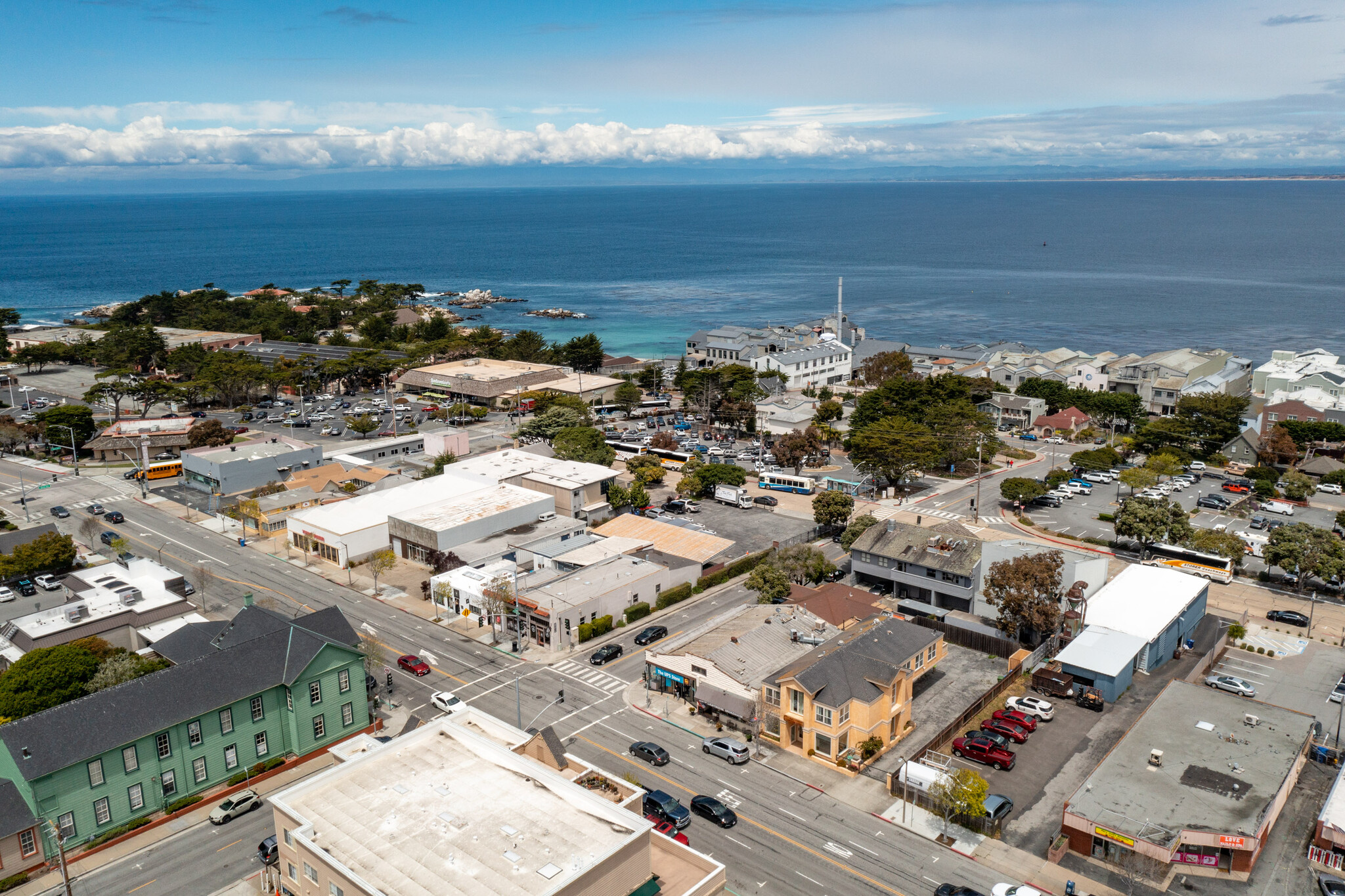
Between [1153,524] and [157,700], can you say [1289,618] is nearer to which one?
[1153,524]

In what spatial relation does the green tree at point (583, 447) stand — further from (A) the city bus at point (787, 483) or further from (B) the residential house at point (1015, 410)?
(B) the residential house at point (1015, 410)

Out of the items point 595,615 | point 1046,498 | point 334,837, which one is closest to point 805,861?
point 334,837

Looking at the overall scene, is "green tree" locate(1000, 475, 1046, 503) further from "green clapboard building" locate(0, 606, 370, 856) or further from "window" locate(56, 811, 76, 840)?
"window" locate(56, 811, 76, 840)

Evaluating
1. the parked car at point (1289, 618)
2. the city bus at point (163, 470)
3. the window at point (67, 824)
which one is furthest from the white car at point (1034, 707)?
the city bus at point (163, 470)

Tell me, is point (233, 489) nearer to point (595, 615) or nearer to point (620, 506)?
point (620, 506)

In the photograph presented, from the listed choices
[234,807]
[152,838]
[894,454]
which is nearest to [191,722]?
[234,807]
